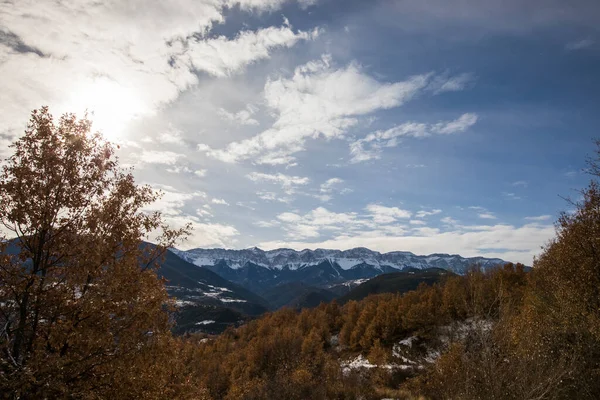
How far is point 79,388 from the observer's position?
1094cm

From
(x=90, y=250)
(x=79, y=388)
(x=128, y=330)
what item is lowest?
(x=79, y=388)

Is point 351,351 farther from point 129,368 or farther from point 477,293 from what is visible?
point 129,368

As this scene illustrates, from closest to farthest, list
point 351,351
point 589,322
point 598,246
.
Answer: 1. point 589,322
2. point 598,246
3. point 351,351

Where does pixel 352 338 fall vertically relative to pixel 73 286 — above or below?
below

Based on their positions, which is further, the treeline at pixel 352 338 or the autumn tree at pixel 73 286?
the treeline at pixel 352 338

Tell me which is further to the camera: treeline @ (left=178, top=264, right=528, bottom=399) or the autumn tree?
treeline @ (left=178, top=264, right=528, bottom=399)

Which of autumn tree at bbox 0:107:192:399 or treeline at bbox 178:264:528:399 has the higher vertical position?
autumn tree at bbox 0:107:192:399

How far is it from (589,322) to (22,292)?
3229cm

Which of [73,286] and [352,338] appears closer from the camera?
[73,286]

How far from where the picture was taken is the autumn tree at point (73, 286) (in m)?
10.8

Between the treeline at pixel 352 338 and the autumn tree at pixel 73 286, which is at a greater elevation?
the autumn tree at pixel 73 286

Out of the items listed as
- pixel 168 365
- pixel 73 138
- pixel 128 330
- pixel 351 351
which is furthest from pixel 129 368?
Answer: pixel 351 351

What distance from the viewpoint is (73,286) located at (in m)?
11.7

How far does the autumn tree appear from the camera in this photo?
10.8 m
